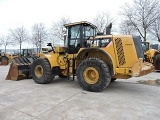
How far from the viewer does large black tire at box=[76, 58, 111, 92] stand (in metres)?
5.91

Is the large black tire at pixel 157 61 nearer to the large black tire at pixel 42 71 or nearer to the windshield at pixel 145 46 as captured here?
the windshield at pixel 145 46

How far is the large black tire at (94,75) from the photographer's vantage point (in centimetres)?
591

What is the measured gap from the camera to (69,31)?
7.45 metres

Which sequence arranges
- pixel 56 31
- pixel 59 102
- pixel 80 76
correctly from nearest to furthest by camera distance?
pixel 59 102 → pixel 80 76 → pixel 56 31

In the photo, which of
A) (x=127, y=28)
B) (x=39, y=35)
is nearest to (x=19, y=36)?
(x=39, y=35)

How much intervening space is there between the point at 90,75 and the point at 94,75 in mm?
172

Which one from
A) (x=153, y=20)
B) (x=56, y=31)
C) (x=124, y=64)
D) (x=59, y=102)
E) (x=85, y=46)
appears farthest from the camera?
(x=56, y=31)

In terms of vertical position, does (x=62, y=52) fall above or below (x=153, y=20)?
below

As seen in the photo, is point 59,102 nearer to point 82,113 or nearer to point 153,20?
point 82,113

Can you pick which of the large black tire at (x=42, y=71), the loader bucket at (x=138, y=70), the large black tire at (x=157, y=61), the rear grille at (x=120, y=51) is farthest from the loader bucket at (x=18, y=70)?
the large black tire at (x=157, y=61)

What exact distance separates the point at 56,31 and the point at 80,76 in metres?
25.4

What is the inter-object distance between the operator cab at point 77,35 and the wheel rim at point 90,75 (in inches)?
42.0

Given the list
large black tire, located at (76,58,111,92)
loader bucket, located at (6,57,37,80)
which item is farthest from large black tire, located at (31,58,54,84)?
large black tire, located at (76,58,111,92)

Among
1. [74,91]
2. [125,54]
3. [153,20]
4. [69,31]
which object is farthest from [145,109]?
[153,20]
